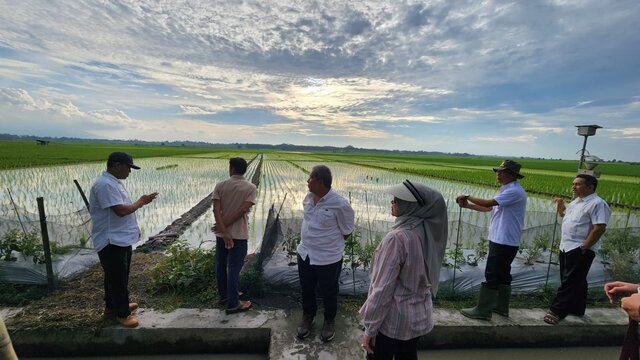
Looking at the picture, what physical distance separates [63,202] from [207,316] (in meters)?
9.55

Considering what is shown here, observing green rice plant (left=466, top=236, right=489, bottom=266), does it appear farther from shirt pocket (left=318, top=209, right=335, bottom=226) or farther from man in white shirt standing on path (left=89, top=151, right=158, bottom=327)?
man in white shirt standing on path (left=89, top=151, right=158, bottom=327)

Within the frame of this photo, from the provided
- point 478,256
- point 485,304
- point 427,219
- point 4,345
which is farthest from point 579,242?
point 4,345

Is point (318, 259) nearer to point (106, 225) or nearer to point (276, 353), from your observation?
point (276, 353)

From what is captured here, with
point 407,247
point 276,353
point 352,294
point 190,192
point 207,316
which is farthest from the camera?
point 190,192

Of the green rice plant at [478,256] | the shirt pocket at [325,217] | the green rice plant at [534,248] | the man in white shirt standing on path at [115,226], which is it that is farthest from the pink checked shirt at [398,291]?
the green rice plant at [534,248]

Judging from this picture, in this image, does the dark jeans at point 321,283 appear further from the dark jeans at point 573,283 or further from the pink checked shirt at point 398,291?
the dark jeans at point 573,283

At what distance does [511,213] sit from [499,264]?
24.4 inches

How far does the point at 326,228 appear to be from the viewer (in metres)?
3.05

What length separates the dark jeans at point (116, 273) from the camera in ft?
10.3

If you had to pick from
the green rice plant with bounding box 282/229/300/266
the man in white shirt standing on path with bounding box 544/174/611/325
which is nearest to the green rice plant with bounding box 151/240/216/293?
the green rice plant with bounding box 282/229/300/266

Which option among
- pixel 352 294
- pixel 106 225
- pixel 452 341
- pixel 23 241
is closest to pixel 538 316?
pixel 452 341

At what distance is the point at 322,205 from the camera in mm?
3057

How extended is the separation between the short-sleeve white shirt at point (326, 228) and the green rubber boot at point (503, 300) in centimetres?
209

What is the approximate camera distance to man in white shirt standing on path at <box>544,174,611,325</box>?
332 centimetres
